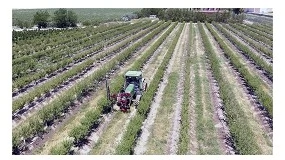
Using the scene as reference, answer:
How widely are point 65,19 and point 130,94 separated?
170ft

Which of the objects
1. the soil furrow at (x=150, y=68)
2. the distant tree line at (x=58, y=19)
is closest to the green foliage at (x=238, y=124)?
the soil furrow at (x=150, y=68)


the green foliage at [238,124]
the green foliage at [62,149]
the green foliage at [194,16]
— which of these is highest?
the green foliage at [194,16]

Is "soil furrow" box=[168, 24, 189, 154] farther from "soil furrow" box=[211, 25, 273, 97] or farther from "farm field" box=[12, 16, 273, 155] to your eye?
"soil furrow" box=[211, 25, 273, 97]

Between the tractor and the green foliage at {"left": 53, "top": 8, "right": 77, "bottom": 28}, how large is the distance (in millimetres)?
47781

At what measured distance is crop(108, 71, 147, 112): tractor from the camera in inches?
738

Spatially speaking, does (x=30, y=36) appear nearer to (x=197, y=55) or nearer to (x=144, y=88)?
(x=197, y=55)

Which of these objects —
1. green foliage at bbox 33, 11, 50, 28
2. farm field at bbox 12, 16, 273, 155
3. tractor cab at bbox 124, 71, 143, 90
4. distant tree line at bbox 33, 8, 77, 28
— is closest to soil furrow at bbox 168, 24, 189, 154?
farm field at bbox 12, 16, 273, 155

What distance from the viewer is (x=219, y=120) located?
1769cm

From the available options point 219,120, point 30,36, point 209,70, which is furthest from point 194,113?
point 30,36

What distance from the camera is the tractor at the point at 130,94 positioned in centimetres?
1873

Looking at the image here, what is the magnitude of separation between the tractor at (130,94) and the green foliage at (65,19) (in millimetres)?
47781

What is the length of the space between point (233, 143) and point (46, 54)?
25.9 m

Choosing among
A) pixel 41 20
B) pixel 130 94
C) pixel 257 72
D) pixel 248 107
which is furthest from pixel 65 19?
pixel 248 107

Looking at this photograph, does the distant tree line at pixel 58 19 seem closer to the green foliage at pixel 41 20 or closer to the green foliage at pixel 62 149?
the green foliage at pixel 41 20
